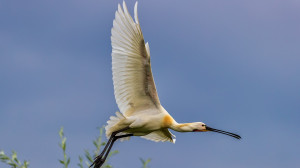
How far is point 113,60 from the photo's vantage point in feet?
23.0

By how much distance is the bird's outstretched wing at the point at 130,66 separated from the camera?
6.74 m

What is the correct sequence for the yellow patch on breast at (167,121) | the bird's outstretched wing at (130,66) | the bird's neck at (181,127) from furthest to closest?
the bird's neck at (181,127) < the yellow patch on breast at (167,121) < the bird's outstretched wing at (130,66)

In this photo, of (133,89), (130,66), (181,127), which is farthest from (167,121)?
(130,66)

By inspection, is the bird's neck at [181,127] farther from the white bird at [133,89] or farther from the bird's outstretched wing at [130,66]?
the bird's outstretched wing at [130,66]

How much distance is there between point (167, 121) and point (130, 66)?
1.15 m

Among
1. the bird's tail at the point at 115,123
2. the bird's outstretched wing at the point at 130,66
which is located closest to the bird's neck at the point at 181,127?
the bird's outstretched wing at the point at 130,66

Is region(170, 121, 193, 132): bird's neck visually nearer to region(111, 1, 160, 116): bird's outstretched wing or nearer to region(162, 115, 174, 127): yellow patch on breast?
region(162, 115, 174, 127): yellow patch on breast

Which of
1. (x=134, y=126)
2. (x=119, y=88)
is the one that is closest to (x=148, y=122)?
(x=134, y=126)

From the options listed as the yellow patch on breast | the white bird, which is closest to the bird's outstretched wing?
the white bird

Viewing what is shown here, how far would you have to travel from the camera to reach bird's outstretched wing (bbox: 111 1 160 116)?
6738mm

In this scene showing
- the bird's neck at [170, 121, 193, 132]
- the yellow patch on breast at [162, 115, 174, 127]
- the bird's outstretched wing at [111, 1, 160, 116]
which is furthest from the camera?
the bird's neck at [170, 121, 193, 132]

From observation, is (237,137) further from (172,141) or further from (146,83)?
(146,83)

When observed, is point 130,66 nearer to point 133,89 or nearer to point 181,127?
point 133,89

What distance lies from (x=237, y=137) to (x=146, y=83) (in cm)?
236
